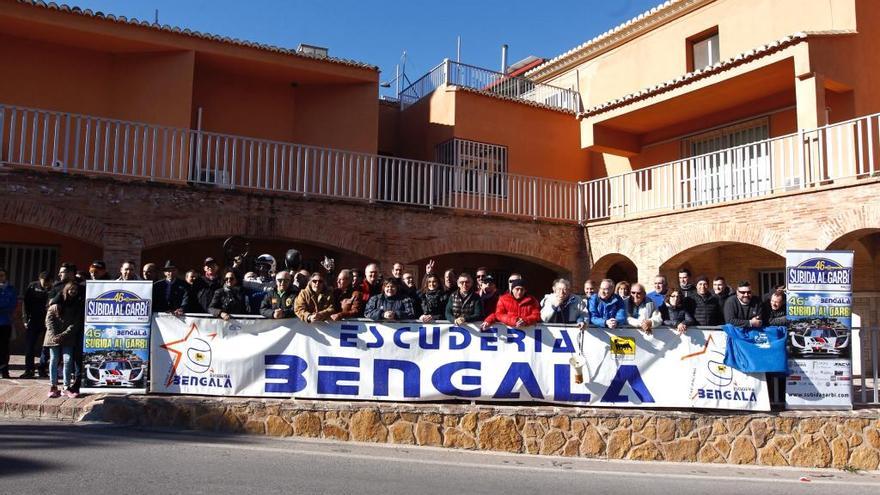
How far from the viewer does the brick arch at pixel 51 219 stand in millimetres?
10141

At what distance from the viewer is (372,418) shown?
6867 millimetres

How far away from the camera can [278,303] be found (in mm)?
7352

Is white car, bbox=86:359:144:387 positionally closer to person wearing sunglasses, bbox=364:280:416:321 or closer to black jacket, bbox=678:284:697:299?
person wearing sunglasses, bbox=364:280:416:321

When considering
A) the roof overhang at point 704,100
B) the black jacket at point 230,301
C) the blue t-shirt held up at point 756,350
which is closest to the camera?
the blue t-shirt held up at point 756,350

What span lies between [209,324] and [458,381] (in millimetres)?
2780

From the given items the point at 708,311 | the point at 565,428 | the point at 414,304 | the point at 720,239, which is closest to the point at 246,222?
the point at 414,304

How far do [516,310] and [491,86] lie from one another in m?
13.2

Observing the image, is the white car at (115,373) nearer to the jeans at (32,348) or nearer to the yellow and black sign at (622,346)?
the jeans at (32,348)

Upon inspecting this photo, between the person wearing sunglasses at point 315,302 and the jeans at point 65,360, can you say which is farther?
the jeans at point 65,360

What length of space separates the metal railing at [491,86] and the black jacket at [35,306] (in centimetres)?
1065

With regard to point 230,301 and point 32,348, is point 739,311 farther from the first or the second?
point 32,348

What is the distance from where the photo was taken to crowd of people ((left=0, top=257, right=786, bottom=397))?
7.12m

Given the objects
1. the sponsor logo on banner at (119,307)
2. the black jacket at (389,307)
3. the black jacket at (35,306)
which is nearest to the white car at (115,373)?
the sponsor logo on banner at (119,307)

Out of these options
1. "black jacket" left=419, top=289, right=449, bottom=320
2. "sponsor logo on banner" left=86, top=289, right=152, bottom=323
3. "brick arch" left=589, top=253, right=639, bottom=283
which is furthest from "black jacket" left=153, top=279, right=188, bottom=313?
"brick arch" left=589, top=253, right=639, bottom=283
